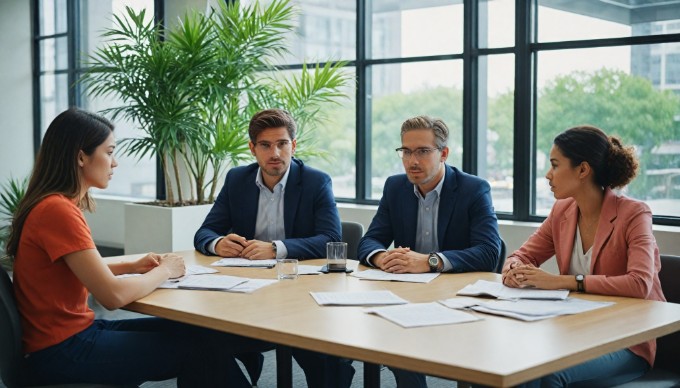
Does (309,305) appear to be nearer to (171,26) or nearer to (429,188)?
(429,188)

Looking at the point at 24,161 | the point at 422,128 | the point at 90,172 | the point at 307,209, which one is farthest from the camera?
the point at 24,161

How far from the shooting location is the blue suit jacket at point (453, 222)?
332 cm

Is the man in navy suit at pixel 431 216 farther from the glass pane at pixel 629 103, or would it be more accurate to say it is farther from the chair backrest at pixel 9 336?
the glass pane at pixel 629 103

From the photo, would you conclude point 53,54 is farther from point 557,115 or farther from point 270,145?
point 270,145

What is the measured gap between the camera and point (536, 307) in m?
2.50

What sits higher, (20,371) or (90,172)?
(90,172)

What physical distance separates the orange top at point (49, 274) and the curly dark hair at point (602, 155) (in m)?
1.72

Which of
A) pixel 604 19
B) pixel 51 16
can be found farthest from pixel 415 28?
pixel 51 16

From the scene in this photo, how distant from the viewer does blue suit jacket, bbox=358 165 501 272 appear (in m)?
3.32

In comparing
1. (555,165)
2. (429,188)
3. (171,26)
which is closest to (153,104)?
(171,26)

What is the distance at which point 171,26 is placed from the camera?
7828mm

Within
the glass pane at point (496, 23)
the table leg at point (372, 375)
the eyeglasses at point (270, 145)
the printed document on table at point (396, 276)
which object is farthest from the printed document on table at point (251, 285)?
the glass pane at point (496, 23)

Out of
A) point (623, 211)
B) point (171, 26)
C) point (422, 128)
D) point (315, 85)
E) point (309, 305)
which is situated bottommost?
point (309, 305)

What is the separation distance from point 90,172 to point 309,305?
2.81 ft
